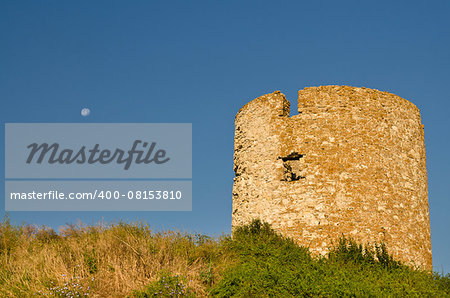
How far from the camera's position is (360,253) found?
12.6m

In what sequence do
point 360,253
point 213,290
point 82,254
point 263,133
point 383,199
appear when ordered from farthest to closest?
point 263,133, point 383,199, point 360,253, point 82,254, point 213,290

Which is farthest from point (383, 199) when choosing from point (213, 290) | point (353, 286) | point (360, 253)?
point (213, 290)

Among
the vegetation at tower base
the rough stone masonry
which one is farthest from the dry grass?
the rough stone masonry

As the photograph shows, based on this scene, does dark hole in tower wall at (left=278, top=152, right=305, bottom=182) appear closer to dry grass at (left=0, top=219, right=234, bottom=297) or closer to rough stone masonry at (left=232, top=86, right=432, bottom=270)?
rough stone masonry at (left=232, top=86, right=432, bottom=270)

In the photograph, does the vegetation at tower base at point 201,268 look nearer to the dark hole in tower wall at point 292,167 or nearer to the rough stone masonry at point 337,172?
the rough stone masonry at point 337,172

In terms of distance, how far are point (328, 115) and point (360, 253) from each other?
4.25 metres

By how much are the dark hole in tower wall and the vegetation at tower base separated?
5.48 ft

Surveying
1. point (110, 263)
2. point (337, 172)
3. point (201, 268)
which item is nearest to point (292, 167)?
point (337, 172)

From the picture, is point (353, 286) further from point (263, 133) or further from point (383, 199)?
point (263, 133)

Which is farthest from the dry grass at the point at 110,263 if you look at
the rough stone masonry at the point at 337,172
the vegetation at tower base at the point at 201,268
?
the rough stone masonry at the point at 337,172

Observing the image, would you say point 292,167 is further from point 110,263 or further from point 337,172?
point 110,263

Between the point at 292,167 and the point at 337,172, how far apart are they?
1352 millimetres

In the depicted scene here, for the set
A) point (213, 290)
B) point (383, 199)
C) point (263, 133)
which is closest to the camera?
point (213, 290)

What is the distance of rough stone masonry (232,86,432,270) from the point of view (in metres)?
13.1
